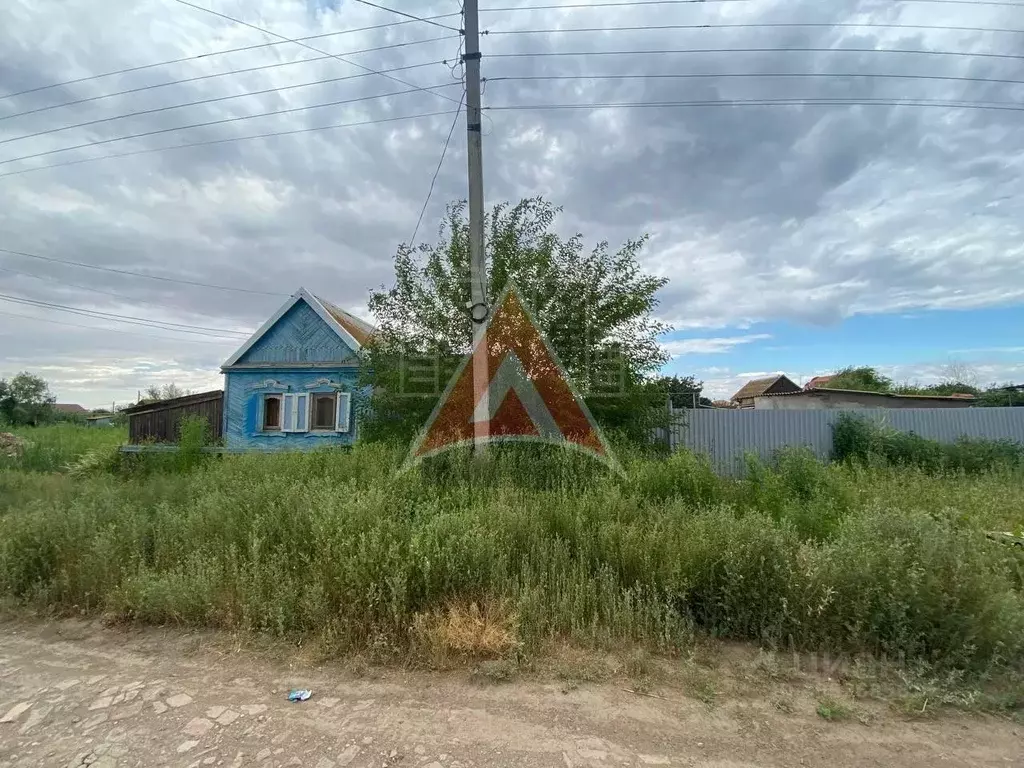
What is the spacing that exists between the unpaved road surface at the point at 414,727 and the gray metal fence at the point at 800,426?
750 cm

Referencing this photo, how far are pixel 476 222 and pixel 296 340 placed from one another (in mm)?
9271

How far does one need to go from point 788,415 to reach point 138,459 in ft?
53.2

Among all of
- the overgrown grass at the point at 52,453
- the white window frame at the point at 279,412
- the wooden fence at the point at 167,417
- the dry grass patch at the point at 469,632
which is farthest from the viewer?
the wooden fence at the point at 167,417

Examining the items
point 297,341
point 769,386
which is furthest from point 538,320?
point 769,386

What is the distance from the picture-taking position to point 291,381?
1404 cm

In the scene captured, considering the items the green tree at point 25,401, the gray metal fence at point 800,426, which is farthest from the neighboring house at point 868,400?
the green tree at point 25,401

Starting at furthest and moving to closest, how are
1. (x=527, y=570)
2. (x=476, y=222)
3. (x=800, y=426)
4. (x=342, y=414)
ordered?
(x=342, y=414) → (x=800, y=426) → (x=476, y=222) → (x=527, y=570)

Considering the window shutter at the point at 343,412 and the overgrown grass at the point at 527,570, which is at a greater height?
the window shutter at the point at 343,412

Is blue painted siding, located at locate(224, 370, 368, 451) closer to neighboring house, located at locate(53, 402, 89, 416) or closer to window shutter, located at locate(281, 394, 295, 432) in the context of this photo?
window shutter, located at locate(281, 394, 295, 432)

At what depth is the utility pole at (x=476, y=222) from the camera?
6.79 meters

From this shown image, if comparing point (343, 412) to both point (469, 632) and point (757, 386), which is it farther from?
point (757, 386)

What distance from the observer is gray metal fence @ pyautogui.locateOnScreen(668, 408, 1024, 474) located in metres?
10.7

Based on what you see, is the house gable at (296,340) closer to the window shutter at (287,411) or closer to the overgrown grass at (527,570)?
the window shutter at (287,411)

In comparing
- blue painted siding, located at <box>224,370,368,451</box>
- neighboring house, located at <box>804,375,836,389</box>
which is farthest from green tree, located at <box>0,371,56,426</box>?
neighboring house, located at <box>804,375,836,389</box>
